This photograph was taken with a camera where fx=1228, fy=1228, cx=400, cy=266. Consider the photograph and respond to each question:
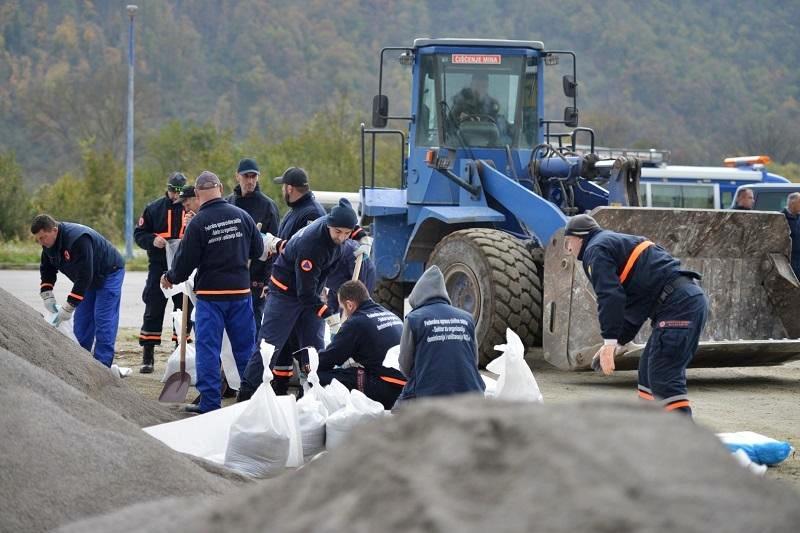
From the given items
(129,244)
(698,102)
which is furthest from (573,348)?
(698,102)

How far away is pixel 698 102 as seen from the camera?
73.8 m

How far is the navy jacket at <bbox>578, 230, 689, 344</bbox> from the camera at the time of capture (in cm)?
681

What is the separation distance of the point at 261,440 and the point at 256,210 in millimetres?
4045

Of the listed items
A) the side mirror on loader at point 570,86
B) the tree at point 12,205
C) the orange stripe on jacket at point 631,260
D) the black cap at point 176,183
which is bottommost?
the tree at point 12,205

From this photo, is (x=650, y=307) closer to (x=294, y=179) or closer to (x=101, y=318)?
(x=294, y=179)

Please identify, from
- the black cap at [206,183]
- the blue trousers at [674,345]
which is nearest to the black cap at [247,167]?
the black cap at [206,183]

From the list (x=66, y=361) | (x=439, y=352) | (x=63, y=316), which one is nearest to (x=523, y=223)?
(x=63, y=316)

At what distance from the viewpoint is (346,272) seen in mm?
9219

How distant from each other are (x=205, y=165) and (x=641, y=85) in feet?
142

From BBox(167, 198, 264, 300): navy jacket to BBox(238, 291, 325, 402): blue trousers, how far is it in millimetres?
276

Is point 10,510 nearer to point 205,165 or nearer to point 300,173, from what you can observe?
point 300,173

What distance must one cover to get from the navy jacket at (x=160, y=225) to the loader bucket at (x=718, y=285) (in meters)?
3.17

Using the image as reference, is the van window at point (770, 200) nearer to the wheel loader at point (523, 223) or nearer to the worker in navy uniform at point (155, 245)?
the wheel loader at point (523, 223)

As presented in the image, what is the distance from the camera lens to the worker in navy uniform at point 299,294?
8.26 m
